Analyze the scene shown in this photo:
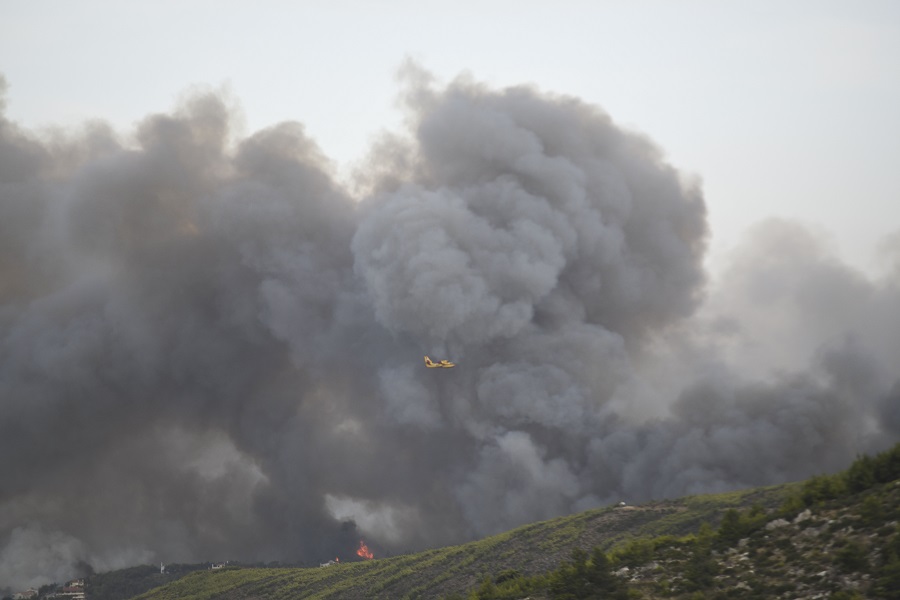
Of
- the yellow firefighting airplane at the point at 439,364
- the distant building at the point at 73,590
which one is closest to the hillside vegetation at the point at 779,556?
the yellow firefighting airplane at the point at 439,364

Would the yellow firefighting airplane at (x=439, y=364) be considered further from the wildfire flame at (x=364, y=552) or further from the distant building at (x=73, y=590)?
the distant building at (x=73, y=590)

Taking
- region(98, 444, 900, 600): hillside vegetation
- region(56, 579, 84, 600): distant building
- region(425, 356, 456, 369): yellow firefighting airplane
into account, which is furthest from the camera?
region(56, 579, 84, 600): distant building

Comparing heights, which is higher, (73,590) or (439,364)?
(439,364)

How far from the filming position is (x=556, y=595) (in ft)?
113

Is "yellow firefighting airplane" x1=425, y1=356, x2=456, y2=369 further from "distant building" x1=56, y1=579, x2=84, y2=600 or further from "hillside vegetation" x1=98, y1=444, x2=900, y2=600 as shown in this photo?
"distant building" x1=56, y1=579, x2=84, y2=600

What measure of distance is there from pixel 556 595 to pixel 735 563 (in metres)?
7.70

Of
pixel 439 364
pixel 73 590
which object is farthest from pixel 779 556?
pixel 73 590

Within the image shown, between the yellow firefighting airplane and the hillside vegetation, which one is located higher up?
the yellow firefighting airplane

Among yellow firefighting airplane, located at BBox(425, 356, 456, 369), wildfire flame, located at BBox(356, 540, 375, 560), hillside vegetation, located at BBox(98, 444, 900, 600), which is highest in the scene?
yellow firefighting airplane, located at BBox(425, 356, 456, 369)

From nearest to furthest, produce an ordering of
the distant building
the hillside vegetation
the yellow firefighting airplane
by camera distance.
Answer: the hillside vegetation
the yellow firefighting airplane
the distant building

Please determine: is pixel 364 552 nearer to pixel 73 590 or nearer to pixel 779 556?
pixel 73 590

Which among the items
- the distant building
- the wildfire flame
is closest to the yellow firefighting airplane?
the wildfire flame

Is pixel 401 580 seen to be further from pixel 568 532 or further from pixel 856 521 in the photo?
pixel 856 521

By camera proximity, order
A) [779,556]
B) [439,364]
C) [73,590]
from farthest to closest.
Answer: [73,590] → [439,364] → [779,556]
